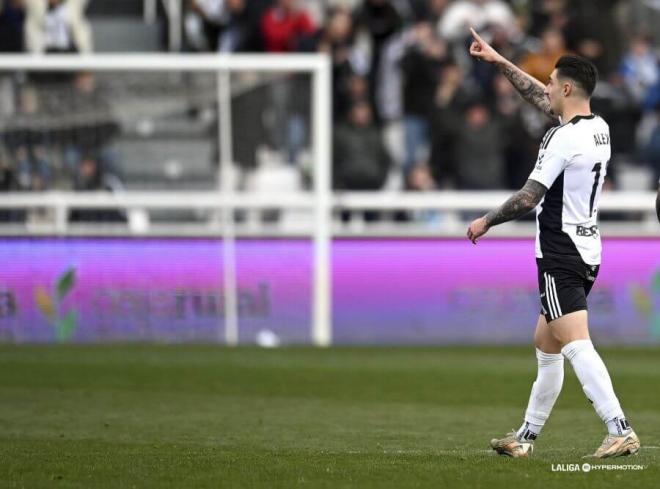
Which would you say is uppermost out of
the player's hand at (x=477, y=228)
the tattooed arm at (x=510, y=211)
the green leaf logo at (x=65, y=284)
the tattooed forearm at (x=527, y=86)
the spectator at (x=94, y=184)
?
the tattooed forearm at (x=527, y=86)

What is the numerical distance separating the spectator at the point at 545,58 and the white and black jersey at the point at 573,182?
445 inches

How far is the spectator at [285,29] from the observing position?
65.9 feet

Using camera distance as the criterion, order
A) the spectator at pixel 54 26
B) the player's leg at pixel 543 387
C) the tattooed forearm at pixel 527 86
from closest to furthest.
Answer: the player's leg at pixel 543 387
the tattooed forearm at pixel 527 86
the spectator at pixel 54 26

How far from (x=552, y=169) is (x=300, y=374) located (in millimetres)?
6789

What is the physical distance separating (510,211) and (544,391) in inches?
46.3

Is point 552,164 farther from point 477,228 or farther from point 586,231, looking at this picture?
point 477,228

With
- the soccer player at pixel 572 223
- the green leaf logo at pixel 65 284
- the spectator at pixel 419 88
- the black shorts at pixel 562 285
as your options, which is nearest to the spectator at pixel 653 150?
the spectator at pixel 419 88

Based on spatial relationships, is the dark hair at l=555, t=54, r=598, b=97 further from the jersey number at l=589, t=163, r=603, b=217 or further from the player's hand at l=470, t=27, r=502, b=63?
the player's hand at l=470, t=27, r=502, b=63

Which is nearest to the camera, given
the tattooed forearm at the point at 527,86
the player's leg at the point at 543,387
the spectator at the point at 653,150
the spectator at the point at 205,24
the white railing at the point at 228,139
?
the player's leg at the point at 543,387

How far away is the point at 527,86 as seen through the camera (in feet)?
30.0

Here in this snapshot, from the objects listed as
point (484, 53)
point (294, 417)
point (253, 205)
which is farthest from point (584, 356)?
point (253, 205)

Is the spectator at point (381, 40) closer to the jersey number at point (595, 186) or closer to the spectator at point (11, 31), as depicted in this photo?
the spectator at point (11, 31)

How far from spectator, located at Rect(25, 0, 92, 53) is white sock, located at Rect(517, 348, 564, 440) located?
36.6 feet

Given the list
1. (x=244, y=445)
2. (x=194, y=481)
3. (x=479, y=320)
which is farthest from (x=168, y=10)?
(x=194, y=481)
